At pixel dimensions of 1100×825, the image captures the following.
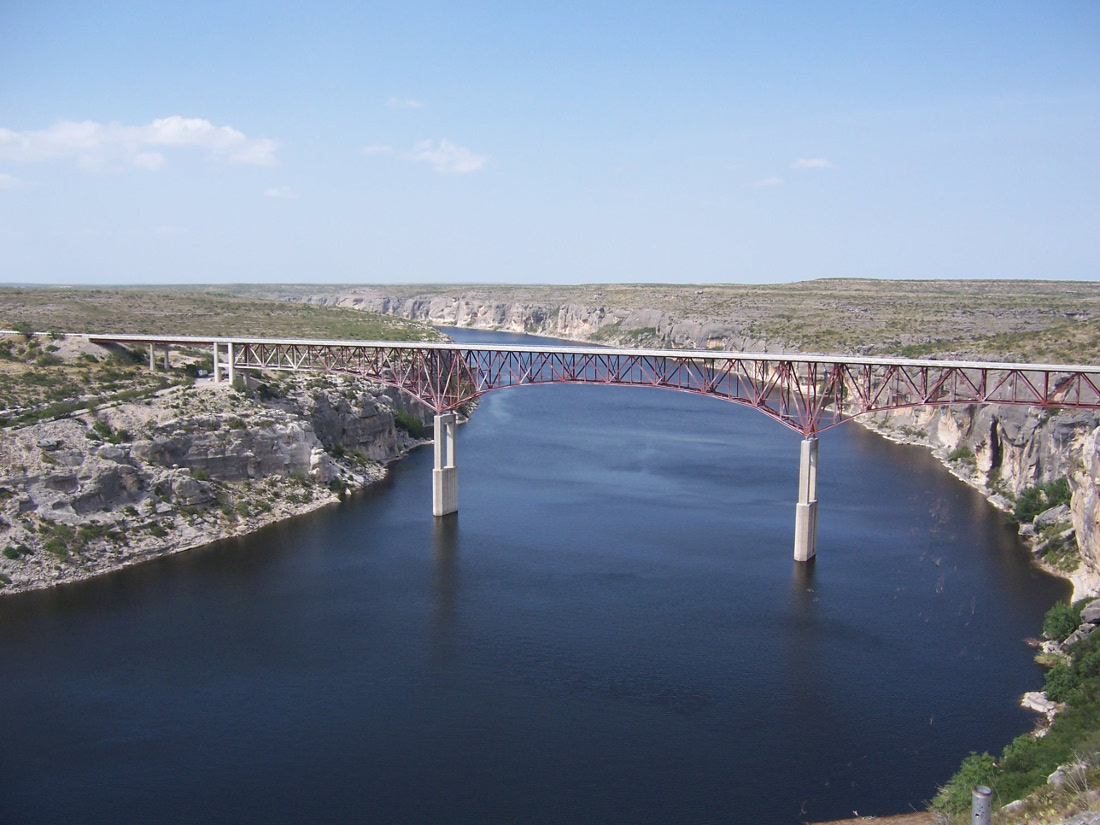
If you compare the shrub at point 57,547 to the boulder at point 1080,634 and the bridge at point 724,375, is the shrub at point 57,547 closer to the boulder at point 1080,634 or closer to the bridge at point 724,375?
the bridge at point 724,375

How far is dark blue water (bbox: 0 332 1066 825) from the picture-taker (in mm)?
24703

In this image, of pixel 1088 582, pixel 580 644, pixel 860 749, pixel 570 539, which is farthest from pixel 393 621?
pixel 1088 582

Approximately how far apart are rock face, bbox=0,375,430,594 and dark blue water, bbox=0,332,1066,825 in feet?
6.33

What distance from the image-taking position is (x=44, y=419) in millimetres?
45375

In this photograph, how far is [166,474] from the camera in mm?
46000

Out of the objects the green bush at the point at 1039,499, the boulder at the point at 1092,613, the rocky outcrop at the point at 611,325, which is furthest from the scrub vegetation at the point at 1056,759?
the rocky outcrop at the point at 611,325

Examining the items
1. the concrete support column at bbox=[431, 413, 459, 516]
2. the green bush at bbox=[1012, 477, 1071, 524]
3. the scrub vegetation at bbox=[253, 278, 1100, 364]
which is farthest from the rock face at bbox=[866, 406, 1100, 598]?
the concrete support column at bbox=[431, 413, 459, 516]

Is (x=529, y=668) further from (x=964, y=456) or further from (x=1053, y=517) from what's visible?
(x=964, y=456)

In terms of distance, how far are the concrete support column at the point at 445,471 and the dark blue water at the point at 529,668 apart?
1.12m

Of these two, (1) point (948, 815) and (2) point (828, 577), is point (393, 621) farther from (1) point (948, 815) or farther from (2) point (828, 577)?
(1) point (948, 815)

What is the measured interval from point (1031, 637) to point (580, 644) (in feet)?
50.6

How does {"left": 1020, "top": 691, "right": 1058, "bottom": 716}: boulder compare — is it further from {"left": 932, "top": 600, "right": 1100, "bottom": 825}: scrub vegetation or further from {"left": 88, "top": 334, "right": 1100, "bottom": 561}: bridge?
{"left": 88, "top": 334, "right": 1100, "bottom": 561}: bridge

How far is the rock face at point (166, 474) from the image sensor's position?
40250mm

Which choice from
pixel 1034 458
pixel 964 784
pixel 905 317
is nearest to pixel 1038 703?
pixel 964 784
